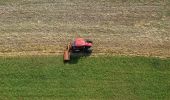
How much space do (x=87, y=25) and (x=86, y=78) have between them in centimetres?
435

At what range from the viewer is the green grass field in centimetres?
2072

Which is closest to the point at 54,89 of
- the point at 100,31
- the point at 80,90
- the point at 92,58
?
the point at 80,90

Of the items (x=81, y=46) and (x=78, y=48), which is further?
(x=78, y=48)

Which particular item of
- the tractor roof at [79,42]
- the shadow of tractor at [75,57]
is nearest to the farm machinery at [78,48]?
the tractor roof at [79,42]

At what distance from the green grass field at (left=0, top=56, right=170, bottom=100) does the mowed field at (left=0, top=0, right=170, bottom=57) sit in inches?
35.1

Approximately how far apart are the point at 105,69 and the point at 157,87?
2970mm

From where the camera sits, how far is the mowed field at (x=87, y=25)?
76.7 feet

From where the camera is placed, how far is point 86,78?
2145cm

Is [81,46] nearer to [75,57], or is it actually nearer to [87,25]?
[75,57]

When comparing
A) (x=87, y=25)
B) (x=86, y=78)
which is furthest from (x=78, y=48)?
(x=87, y=25)

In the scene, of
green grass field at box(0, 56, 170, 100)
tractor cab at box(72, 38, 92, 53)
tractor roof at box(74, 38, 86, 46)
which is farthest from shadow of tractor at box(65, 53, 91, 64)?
tractor roof at box(74, 38, 86, 46)

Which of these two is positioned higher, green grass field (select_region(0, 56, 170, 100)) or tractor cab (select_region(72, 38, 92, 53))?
tractor cab (select_region(72, 38, 92, 53))

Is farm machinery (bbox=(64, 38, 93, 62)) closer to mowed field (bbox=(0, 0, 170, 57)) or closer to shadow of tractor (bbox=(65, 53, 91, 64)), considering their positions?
shadow of tractor (bbox=(65, 53, 91, 64))

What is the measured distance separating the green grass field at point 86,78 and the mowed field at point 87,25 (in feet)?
2.92
